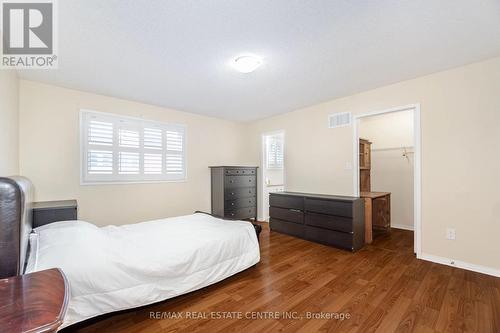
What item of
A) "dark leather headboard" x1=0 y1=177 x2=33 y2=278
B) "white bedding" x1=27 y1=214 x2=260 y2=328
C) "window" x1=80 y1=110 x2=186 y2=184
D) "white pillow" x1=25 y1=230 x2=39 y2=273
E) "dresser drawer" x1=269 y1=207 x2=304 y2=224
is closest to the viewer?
"dark leather headboard" x1=0 y1=177 x2=33 y2=278

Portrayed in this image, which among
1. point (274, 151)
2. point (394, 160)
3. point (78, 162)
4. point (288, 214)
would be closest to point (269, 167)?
point (274, 151)

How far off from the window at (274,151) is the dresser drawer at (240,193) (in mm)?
801

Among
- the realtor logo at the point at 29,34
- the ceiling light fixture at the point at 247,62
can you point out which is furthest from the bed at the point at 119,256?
the ceiling light fixture at the point at 247,62

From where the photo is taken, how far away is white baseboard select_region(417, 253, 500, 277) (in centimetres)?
244

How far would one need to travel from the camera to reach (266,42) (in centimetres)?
212

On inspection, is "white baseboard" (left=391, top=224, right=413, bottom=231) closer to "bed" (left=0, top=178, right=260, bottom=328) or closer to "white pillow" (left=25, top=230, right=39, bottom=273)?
"bed" (left=0, top=178, right=260, bottom=328)

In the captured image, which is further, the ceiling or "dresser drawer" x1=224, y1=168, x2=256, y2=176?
"dresser drawer" x1=224, y1=168, x2=256, y2=176

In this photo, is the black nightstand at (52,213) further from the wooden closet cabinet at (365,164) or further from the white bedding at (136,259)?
the wooden closet cabinet at (365,164)

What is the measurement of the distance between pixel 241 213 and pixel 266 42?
3.55 metres

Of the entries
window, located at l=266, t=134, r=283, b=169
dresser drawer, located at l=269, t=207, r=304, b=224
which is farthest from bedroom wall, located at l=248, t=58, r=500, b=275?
window, located at l=266, t=134, r=283, b=169

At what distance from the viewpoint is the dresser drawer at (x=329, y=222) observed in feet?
10.6

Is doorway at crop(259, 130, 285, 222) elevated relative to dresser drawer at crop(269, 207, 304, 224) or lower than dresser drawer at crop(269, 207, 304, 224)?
elevated

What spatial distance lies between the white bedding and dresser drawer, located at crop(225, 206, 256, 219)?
76.6 inches

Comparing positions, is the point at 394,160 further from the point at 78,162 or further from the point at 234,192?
the point at 78,162
